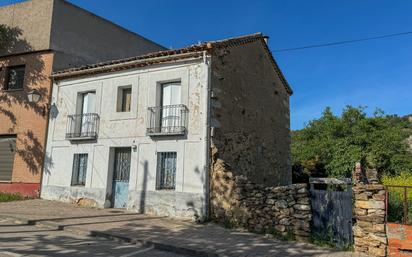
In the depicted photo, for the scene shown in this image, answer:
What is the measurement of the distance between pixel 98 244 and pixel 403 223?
22.3 feet

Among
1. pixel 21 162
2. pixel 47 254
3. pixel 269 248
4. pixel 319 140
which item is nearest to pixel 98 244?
pixel 47 254

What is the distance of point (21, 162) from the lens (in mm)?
15414

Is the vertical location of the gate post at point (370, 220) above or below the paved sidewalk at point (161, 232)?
above

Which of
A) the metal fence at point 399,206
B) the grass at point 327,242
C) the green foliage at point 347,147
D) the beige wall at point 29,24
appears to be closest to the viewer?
the metal fence at point 399,206

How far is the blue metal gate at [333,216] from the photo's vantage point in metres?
8.77

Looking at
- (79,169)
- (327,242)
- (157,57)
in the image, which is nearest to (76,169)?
(79,169)

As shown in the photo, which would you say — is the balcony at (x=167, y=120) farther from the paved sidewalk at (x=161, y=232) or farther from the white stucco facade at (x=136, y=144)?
the paved sidewalk at (x=161, y=232)

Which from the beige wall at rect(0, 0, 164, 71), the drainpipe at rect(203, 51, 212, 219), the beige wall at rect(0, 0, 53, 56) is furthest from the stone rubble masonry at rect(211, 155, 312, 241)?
the beige wall at rect(0, 0, 53, 56)

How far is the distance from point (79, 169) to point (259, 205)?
760 centimetres

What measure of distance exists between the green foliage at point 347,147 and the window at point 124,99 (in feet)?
34.9

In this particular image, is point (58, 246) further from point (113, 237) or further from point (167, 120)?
point (167, 120)

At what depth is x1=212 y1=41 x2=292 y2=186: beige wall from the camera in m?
12.7

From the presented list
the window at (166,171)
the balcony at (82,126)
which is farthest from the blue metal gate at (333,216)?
the balcony at (82,126)

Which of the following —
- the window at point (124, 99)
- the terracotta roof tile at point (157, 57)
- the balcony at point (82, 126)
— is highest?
the terracotta roof tile at point (157, 57)
